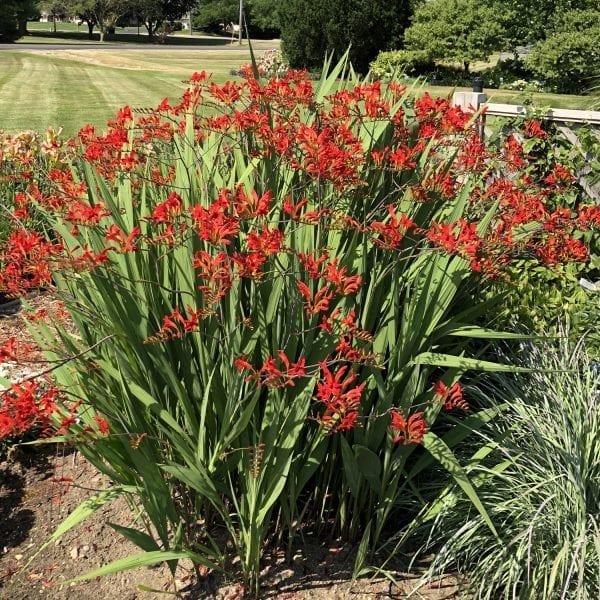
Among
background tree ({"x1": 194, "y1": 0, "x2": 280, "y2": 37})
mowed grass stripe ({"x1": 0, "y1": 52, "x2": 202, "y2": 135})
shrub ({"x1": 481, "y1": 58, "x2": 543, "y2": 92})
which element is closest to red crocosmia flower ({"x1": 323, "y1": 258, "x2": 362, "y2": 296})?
mowed grass stripe ({"x1": 0, "y1": 52, "x2": 202, "y2": 135})

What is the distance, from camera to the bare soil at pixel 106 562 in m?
2.25

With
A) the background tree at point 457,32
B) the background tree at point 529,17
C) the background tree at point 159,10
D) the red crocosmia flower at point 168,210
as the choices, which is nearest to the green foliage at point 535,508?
the red crocosmia flower at point 168,210

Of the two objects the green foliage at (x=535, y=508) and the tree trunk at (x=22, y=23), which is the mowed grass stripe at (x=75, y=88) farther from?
the tree trunk at (x=22, y=23)

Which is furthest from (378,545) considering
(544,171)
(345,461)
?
(544,171)

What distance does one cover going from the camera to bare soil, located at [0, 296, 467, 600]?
2254 millimetres

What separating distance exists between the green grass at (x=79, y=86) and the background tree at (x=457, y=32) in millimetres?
7303

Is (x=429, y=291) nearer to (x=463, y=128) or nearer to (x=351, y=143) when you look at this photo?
(x=351, y=143)

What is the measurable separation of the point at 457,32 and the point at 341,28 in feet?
14.5

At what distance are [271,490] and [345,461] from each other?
0.79 ft

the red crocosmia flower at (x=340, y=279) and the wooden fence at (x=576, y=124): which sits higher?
the wooden fence at (x=576, y=124)

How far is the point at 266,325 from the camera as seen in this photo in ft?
6.89

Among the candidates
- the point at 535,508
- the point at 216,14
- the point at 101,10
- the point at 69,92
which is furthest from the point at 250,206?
the point at 216,14

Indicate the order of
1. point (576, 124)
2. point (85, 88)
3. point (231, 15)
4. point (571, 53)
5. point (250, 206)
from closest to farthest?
1. point (250, 206)
2. point (576, 124)
3. point (571, 53)
4. point (85, 88)
5. point (231, 15)

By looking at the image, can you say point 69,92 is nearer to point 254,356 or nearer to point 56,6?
point 254,356
